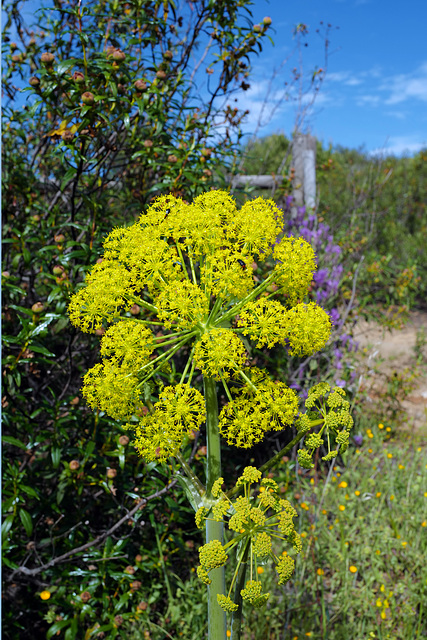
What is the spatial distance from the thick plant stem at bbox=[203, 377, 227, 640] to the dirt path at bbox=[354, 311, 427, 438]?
3.81 m

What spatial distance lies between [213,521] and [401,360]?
6683 millimetres

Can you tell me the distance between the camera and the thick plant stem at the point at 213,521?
3.96ft

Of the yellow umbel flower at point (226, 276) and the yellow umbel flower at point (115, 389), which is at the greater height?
the yellow umbel flower at point (226, 276)

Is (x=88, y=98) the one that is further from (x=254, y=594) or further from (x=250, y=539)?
(x=254, y=594)

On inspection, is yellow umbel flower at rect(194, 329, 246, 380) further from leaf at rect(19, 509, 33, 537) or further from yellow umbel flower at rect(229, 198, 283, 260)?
leaf at rect(19, 509, 33, 537)

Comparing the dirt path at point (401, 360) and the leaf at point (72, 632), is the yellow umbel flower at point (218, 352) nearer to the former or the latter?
the leaf at point (72, 632)

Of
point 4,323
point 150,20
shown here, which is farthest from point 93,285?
point 150,20

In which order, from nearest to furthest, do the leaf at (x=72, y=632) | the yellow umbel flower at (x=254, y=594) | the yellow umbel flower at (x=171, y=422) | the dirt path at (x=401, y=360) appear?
the yellow umbel flower at (x=254, y=594)
the yellow umbel flower at (x=171, y=422)
the leaf at (x=72, y=632)
the dirt path at (x=401, y=360)

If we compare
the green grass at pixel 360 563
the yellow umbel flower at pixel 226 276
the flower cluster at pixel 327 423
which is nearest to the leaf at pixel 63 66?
the yellow umbel flower at pixel 226 276

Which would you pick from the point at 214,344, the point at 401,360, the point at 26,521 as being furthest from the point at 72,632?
the point at 401,360

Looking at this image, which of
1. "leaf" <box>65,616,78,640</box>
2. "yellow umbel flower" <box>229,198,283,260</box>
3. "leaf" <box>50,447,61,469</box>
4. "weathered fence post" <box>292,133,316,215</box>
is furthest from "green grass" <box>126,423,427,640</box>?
"weathered fence post" <box>292,133,316,215</box>

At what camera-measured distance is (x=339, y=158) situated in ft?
53.8

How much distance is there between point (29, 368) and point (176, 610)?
5.28 feet

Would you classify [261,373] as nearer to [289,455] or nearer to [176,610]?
[176,610]
